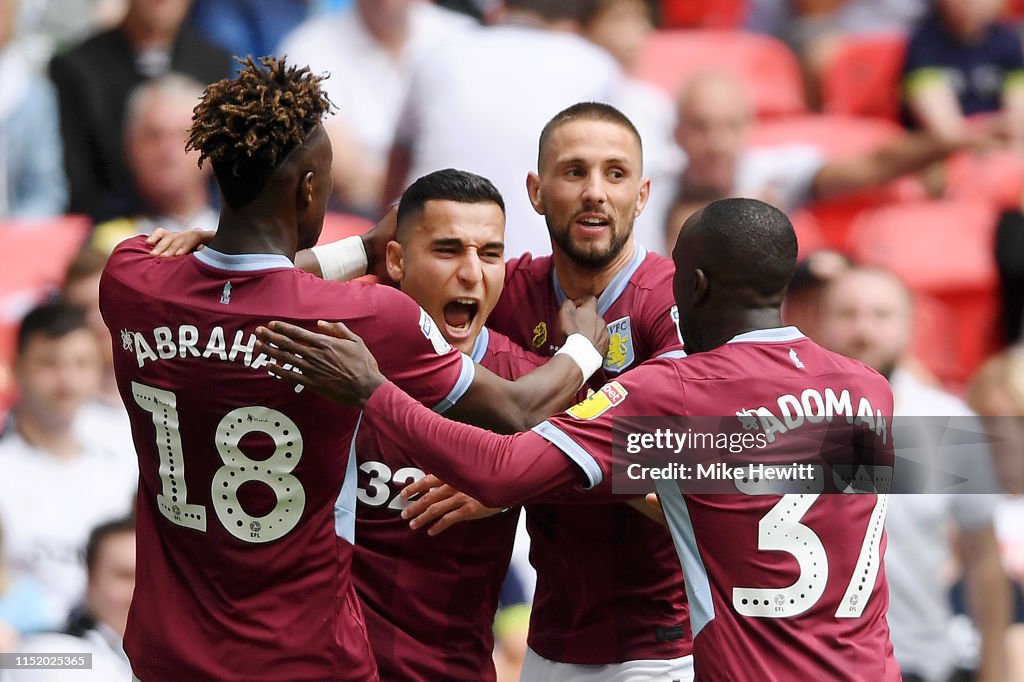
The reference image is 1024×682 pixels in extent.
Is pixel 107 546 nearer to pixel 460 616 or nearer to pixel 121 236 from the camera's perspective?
pixel 121 236

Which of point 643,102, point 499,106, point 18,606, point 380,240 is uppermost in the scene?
point 643,102

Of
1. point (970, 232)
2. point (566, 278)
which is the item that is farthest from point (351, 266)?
point (970, 232)

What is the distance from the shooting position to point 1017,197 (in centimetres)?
841

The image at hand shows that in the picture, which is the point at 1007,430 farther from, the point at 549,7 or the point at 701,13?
the point at 549,7

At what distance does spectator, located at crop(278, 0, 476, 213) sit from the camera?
24.4 feet

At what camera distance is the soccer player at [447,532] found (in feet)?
12.6

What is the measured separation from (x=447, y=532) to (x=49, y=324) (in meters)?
3.68

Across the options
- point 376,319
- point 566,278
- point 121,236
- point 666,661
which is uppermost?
point 121,236

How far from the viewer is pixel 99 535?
6.43 m

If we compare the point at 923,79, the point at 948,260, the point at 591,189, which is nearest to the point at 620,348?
the point at 591,189

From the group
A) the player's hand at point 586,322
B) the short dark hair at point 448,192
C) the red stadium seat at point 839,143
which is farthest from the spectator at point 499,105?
the player's hand at point 586,322

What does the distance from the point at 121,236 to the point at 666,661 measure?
419 cm

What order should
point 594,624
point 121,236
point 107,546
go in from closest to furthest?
point 594,624 → point 107,546 → point 121,236

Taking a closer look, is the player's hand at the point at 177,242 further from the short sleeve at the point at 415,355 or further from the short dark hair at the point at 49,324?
the short dark hair at the point at 49,324
